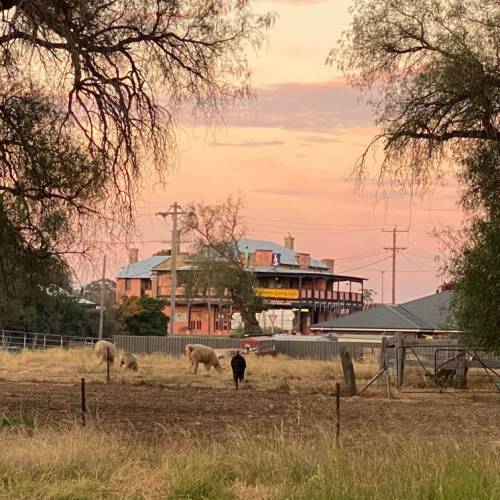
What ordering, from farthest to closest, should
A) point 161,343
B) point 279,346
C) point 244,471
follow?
point 161,343
point 279,346
point 244,471

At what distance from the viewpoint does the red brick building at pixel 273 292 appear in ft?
342

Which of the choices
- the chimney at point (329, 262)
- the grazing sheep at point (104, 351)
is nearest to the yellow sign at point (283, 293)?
the chimney at point (329, 262)

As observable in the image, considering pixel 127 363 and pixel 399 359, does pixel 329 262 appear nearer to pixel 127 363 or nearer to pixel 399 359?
pixel 127 363

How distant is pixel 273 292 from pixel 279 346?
48330 mm

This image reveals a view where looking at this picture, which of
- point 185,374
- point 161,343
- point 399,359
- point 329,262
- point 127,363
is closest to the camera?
point 399,359

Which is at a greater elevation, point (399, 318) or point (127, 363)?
point (399, 318)

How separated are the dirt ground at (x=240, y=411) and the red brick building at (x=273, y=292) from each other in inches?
2904

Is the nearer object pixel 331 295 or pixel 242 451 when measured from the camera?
pixel 242 451

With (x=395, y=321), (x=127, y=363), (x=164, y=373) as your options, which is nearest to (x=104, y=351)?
(x=127, y=363)

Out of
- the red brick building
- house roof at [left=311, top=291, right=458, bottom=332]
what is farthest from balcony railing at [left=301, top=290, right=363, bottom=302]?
house roof at [left=311, top=291, right=458, bottom=332]

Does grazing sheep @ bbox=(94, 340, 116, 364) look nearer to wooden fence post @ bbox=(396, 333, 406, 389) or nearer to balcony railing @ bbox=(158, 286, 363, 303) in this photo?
wooden fence post @ bbox=(396, 333, 406, 389)

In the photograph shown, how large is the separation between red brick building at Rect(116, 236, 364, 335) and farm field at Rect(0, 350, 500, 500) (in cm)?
7914

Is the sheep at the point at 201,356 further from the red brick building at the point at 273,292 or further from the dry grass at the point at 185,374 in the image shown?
the red brick building at the point at 273,292

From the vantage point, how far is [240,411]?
19.8 meters
